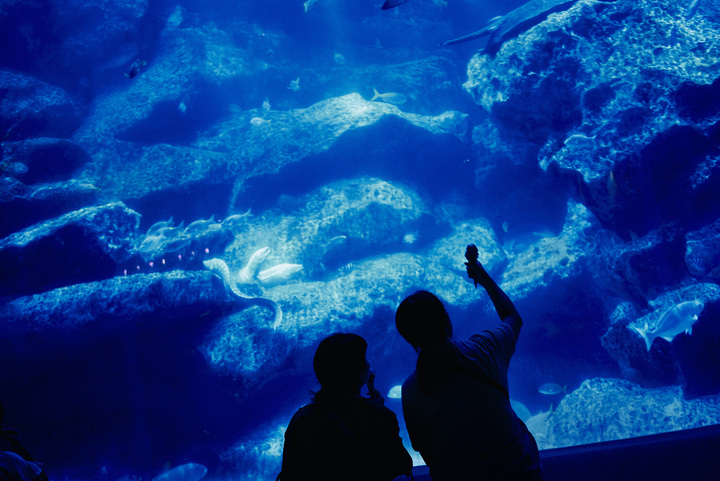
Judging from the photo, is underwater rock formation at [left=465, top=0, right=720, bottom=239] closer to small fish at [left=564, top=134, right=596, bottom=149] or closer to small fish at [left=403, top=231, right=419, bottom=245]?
small fish at [left=564, top=134, right=596, bottom=149]

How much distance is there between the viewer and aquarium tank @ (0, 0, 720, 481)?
634 cm

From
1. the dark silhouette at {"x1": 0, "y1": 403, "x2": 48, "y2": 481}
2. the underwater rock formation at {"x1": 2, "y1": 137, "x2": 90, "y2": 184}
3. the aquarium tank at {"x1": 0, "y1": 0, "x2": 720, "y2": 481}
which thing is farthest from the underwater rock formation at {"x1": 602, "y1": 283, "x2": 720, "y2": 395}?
the underwater rock formation at {"x1": 2, "y1": 137, "x2": 90, "y2": 184}

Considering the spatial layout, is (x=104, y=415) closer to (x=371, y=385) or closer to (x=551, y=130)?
(x=371, y=385)

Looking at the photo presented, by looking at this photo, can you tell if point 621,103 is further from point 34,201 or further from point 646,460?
point 34,201

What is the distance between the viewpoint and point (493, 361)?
5.10 feet

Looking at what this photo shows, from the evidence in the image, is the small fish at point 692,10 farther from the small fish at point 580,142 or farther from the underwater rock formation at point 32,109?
the underwater rock formation at point 32,109

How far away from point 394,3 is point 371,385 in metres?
5.74

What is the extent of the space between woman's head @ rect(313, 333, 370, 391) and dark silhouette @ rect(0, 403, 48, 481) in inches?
55.9

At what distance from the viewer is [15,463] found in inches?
63.5

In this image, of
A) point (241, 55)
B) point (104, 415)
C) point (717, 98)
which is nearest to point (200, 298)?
point (104, 415)

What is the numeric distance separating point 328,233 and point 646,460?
8.45 meters

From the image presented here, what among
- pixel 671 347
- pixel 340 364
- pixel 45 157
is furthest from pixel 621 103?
pixel 45 157

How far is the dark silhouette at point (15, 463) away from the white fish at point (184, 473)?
464cm

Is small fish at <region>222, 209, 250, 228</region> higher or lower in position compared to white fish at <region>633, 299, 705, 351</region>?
higher
